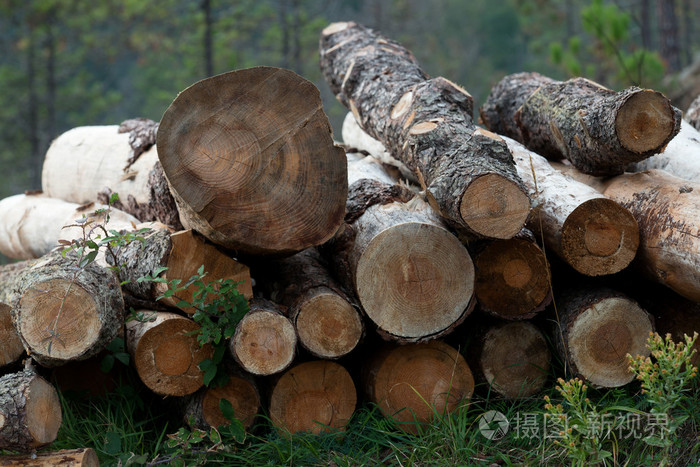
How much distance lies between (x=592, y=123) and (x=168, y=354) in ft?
6.07

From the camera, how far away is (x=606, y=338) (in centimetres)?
251

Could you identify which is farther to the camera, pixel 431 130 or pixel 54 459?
pixel 431 130

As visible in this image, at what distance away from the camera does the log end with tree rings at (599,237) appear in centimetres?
241

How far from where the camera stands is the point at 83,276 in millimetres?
2312

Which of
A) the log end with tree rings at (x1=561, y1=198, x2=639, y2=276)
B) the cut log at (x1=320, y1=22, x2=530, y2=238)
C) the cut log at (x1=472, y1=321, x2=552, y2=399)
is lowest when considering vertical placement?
the cut log at (x1=472, y1=321, x2=552, y2=399)

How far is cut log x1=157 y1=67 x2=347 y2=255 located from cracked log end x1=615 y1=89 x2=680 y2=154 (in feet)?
3.45

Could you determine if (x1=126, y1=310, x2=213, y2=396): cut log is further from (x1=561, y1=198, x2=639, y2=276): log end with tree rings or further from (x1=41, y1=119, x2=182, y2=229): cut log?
(x1=561, y1=198, x2=639, y2=276): log end with tree rings

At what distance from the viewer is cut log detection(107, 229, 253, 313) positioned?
246 centimetres

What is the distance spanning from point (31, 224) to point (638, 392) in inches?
141

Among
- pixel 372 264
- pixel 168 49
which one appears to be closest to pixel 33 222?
pixel 372 264

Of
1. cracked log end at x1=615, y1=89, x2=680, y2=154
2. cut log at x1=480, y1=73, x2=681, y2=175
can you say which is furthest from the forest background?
cracked log end at x1=615, y1=89, x2=680, y2=154

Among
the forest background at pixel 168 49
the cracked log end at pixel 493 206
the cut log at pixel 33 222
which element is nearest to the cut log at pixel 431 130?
the cracked log end at pixel 493 206

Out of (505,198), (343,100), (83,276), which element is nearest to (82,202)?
(343,100)

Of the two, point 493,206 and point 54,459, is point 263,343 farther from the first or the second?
point 493,206
